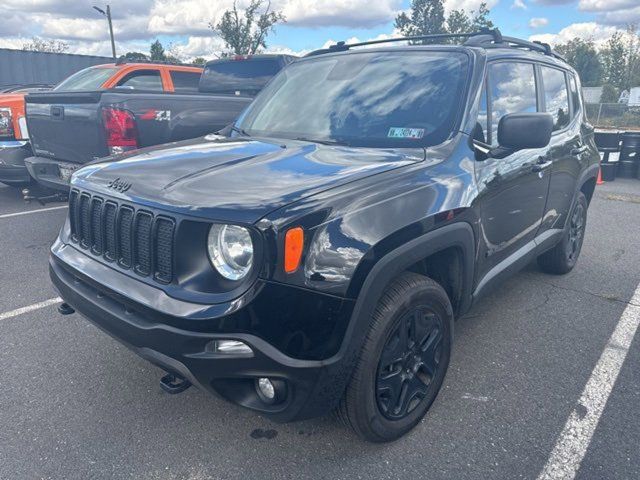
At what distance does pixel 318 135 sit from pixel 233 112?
336 cm

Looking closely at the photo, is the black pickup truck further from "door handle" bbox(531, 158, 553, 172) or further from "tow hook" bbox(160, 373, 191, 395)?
"door handle" bbox(531, 158, 553, 172)

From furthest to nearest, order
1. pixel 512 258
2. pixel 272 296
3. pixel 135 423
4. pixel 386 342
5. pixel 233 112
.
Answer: pixel 233 112
pixel 512 258
pixel 135 423
pixel 386 342
pixel 272 296

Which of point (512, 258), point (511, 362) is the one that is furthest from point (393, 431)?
point (512, 258)

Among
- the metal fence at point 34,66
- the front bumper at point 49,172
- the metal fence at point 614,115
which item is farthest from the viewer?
the metal fence at point 614,115

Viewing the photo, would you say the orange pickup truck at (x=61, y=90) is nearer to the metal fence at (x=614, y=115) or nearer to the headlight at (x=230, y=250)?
the headlight at (x=230, y=250)

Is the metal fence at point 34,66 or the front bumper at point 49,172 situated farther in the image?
the metal fence at point 34,66

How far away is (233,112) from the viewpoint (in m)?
6.32

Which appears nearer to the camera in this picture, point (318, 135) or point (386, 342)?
point (386, 342)

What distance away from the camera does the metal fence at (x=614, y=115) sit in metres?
31.2

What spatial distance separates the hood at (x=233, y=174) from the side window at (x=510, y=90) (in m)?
0.76

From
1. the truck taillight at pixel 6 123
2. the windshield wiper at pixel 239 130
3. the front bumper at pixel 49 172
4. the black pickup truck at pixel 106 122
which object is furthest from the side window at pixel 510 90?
the truck taillight at pixel 6 123

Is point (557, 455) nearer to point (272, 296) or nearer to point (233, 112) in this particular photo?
point (272, 296)

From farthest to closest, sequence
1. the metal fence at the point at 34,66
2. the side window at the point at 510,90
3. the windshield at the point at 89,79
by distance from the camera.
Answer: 1. the metal fence at the point at 34,66
2. the windshield at the point at 89,79
3. the side window at the point at 510,90

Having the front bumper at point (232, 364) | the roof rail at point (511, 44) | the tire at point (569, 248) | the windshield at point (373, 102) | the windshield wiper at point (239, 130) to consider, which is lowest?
the tire at point (569, 248)
